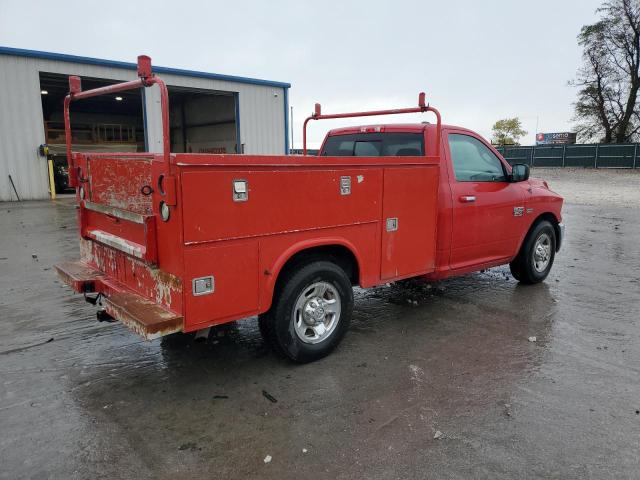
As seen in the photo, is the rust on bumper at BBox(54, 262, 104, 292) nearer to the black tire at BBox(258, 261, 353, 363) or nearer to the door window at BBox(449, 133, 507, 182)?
the black tire at BBox(258, 261, 353, 363)

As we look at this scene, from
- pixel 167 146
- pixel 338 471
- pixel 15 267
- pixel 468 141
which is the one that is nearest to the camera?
pixel 338 471

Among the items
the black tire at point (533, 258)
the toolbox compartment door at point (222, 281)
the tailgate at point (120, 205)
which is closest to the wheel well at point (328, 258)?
the toolbox compartment door at point (222, 281)

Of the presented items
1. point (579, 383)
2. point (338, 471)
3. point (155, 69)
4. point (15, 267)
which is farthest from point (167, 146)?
point (155, 69)

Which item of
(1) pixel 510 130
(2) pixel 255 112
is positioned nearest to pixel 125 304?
(2) pixel 255 112

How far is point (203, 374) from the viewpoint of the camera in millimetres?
4020

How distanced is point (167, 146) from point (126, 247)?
43.3 inches

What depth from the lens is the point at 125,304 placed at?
11.9ft

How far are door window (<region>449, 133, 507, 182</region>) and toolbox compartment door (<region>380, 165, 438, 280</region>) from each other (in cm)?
65

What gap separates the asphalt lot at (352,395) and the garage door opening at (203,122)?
78.0 feet

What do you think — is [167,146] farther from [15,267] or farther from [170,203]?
[15,267]

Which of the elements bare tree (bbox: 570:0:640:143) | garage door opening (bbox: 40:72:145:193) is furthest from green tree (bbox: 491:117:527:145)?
garage door opening (bbox: 40:72:145:193)

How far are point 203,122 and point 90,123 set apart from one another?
20.8 feet

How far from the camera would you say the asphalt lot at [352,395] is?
9.56ft

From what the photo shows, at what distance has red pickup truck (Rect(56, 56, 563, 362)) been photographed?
333cm
